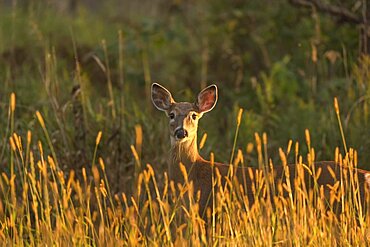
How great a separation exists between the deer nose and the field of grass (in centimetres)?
43

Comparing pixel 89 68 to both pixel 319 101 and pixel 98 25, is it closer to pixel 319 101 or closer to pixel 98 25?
pixel 98 25

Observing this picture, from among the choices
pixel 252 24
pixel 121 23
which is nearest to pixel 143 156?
pixel 252 24

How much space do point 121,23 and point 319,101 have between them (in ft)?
19.0

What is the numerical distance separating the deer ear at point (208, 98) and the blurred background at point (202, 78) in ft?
1.99

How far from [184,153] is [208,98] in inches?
20.7

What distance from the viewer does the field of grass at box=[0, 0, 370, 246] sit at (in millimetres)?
5539

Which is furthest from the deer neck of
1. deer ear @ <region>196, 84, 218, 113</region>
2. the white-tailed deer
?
deer ear @ <region>196, 84, 218, 113</region>

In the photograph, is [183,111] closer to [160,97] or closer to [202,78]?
[160,97]

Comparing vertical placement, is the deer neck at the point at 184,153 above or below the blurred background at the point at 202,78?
below

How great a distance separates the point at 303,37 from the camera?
1146 cm

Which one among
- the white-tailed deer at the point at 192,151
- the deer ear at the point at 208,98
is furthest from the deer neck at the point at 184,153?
the deer ear at the point at 208,98

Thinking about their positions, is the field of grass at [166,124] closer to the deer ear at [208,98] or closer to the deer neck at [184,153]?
the deer neck at [184,153]

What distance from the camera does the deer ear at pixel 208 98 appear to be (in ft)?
25.1

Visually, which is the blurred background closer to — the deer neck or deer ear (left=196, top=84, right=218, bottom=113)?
the deer neck
